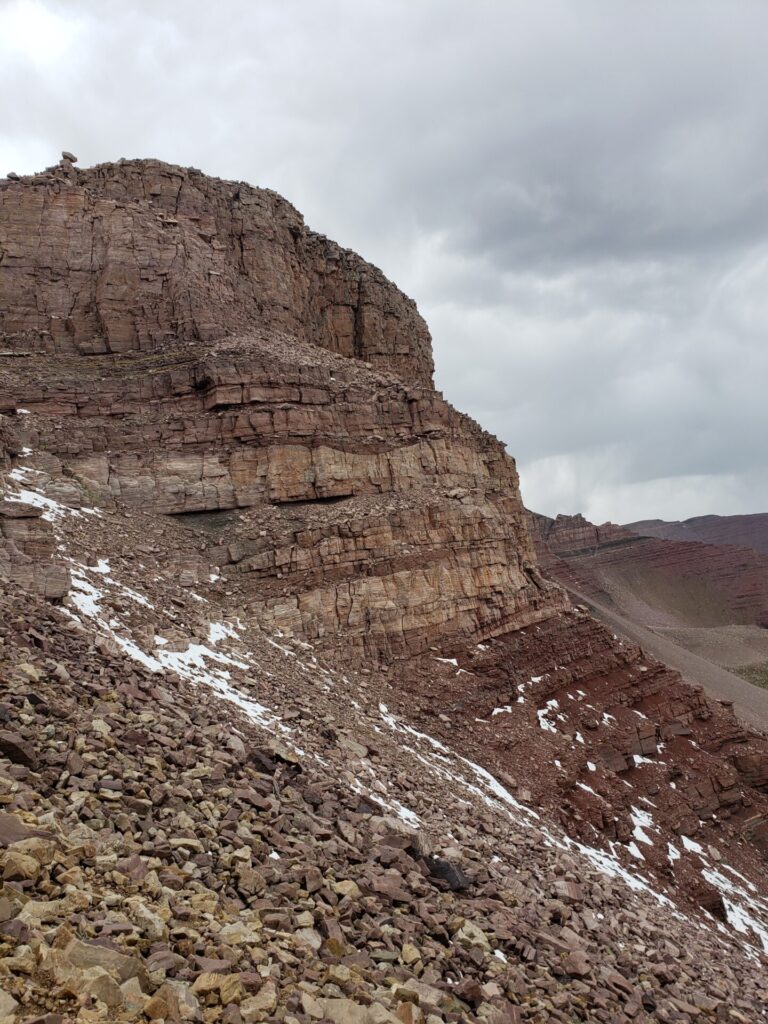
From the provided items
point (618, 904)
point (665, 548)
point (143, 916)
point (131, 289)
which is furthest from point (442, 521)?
point (665, 548)

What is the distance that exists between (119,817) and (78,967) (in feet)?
8.46

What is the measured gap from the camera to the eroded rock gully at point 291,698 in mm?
6801

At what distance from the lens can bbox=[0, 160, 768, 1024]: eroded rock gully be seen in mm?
6801

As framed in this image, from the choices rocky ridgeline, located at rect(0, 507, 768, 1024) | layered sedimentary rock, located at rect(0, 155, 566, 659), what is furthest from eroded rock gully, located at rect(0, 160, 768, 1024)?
layered sedimentary rock, located at rect(0, 155, 566, 659)

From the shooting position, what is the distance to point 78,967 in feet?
16.4

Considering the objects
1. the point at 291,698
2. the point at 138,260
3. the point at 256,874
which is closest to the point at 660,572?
the point at 138,260

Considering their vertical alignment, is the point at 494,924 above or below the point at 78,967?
below

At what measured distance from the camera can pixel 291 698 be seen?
57.7 ft

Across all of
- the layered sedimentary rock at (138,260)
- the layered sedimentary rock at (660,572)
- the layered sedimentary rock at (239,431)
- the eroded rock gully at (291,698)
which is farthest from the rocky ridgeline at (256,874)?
the layered sedimentary rock at (660,572)

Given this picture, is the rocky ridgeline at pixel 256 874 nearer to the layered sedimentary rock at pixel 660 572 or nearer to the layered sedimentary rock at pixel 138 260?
the layered sedimentary rock at pixel 138 260

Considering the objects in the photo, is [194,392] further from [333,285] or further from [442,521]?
[333,285]

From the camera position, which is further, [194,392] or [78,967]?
[194,392]

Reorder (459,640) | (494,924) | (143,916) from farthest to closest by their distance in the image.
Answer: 1. (459,640)
2. (494,924)
3. (143,916)

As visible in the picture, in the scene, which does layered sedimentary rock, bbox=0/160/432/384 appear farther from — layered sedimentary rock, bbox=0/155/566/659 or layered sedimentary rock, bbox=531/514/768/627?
layered sedimentary rock, bbox=531/514/768/627
